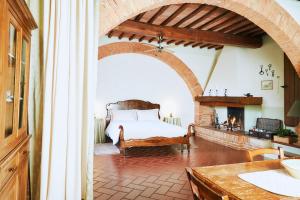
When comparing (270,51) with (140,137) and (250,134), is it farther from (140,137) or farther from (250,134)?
(140,137)

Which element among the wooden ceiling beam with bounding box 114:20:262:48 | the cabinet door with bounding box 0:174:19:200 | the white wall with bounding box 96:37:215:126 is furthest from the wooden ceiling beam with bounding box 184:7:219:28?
the cabinet door with bounding box 0:174:19:200

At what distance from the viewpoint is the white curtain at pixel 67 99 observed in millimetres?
1842

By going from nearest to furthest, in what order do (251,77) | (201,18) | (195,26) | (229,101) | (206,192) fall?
(206,192) → (201,18) → (195,26) → (251,77) → (229,101)

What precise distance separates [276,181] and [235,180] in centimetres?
24

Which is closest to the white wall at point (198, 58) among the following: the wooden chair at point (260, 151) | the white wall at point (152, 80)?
the white wall at point (152, 80)

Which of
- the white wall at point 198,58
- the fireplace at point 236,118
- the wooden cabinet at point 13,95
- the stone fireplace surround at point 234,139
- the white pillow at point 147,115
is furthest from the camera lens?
the white wall at point 198,58

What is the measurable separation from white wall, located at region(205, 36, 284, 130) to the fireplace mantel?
0.82 ft

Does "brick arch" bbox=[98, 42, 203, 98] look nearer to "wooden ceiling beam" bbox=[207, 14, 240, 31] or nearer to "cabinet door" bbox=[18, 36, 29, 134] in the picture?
"wooden ceiling beam" bbox=[207, 14, 240, 31]

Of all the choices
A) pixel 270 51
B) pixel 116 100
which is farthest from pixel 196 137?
pixel 270 51

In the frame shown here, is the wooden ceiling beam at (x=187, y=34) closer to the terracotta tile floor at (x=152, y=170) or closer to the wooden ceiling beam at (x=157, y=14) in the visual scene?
the wooden ceiling beam at (x=157, y=14)

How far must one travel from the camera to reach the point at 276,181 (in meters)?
1.37

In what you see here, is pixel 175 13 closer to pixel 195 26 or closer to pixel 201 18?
pixel 201 18

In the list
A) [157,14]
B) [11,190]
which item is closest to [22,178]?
[11,190]

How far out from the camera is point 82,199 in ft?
6.79
